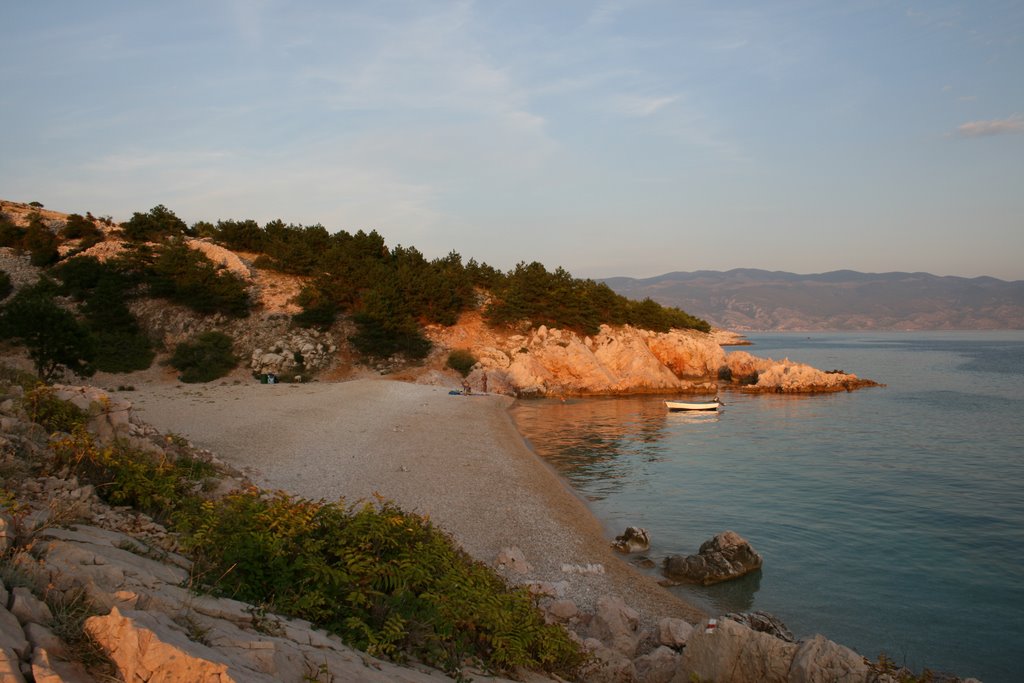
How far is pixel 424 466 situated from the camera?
19969 millimetres

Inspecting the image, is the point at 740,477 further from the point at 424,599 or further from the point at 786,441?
the point at 424,599

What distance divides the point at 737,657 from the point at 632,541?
7.85 m

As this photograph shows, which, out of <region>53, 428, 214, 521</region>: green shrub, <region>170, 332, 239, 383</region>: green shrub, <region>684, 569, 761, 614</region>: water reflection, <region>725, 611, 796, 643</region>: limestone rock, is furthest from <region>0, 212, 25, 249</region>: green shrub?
<region>725, 611, 796, 643</region>: limestone rock

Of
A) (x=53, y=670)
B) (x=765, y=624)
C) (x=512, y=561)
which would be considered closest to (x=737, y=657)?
(x=765, y=624)

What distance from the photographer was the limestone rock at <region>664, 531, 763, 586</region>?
14023 millimetres

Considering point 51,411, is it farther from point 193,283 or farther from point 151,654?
point 193,283

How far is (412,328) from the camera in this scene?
47.0m

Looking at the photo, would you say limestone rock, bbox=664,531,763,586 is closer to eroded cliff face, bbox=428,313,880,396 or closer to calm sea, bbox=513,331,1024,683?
calm sea, bbox=513,331,1024,683

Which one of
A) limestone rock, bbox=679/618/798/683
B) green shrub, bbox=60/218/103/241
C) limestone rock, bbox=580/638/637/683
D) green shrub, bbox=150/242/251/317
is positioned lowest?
limestone rock, bbox=580/638/637/683

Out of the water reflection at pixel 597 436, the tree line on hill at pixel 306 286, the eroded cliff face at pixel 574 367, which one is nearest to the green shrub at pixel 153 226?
the tree line on hill at pixel 306 286

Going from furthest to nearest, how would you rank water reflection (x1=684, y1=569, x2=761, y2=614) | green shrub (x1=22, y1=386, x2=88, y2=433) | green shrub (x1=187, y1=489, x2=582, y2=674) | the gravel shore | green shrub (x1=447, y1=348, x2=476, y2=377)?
green shrub (x1=447, y1=348, x2=476, y2=377) < the gravel shore < water reflection (x1=684, y1=569, x2=761, y2=614) < green shrub (x1=22, y1=386, x2=88, y2=433) < green shrub (x1=187, y1=489, x2=582, y2=674)

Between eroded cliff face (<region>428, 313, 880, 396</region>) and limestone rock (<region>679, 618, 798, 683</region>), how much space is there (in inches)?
1447

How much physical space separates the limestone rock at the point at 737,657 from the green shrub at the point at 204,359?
38189 mm

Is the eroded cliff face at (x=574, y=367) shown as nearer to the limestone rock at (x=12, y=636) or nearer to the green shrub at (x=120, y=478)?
the green shrub at (x=120, y=478)
